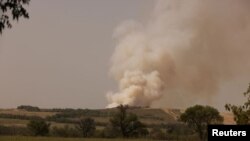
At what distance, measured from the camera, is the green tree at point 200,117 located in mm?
134875

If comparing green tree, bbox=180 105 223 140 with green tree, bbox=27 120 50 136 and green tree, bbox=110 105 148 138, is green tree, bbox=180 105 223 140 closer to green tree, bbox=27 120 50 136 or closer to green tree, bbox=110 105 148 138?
green tree, bbox=110 105 148 138

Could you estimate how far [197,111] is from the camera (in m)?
135

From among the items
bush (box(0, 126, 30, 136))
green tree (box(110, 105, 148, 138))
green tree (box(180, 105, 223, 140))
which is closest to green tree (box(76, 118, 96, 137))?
green tree (box(110, 105, 148, 138))

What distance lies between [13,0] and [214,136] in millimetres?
14352

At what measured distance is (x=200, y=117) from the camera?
13562 cm

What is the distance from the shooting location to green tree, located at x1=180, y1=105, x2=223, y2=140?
443 feet

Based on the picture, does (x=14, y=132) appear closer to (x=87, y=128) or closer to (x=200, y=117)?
(x=87, y=128)

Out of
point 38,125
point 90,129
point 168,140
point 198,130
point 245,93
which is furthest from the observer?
point 90,129

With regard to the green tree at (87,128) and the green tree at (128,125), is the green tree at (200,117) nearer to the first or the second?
the green tree at (128,125)

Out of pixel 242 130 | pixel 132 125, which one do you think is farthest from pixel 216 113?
pixel 242 130

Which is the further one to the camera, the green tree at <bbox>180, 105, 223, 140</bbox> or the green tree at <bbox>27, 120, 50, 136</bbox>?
the green tree at <bbox>180, 105, 223, 140</bbox>

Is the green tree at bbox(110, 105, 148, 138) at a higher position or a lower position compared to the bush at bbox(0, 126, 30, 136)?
higher

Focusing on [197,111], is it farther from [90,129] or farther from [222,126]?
[222,126]

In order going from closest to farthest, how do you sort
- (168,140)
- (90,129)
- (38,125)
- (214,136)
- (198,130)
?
(214,136)
(168,140)
(38,125)
(198,130)
(90,129)
